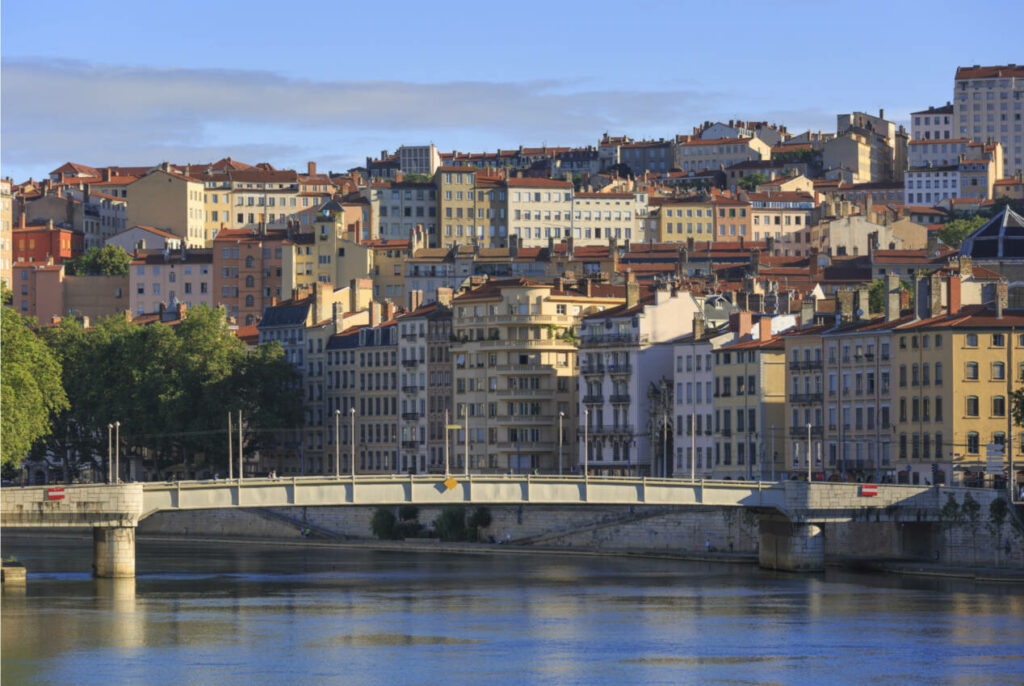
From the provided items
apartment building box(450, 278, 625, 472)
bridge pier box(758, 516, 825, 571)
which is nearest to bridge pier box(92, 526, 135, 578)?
bridge pier box(758, 516, 825, 571)

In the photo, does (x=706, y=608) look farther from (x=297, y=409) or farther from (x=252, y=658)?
(x=297, y=409)

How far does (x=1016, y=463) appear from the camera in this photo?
10725cm

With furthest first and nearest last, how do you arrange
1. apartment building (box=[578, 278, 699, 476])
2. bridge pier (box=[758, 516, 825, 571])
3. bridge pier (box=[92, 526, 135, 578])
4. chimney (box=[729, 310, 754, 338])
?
apartment building (box=[578, 278, 699, 476]), chimney (box=[729, 310, 754, 338]), bridge pier (box=[758, 516, 825, 571]), bridge pier (box=[92, 526, 135, 578])

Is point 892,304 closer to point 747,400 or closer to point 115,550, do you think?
point 747,400

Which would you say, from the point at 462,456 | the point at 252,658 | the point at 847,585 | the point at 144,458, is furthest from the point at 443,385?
the point at 252,658

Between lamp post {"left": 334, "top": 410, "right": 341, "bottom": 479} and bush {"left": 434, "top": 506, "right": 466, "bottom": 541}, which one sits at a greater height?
lamp post {"left": 334, "top": 410, "right": 341, "bottom": 479}

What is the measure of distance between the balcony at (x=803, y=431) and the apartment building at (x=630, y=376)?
1230 centimetres

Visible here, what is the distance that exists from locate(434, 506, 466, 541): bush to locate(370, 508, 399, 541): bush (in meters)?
3.56

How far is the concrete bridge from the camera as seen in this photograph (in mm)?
95875

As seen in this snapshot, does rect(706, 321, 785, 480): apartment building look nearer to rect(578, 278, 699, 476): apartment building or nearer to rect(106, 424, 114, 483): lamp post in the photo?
rect(578, 278, 699, 476): apartment building

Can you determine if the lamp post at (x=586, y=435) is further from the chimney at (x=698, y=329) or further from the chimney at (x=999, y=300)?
the chimney at (x=999, y=300)

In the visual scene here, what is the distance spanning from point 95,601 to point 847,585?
2860cm

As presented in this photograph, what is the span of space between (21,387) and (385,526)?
27.8 meters

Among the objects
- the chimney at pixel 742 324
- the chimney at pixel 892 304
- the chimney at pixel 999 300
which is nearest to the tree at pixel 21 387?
the chimney at pixel 742 324
